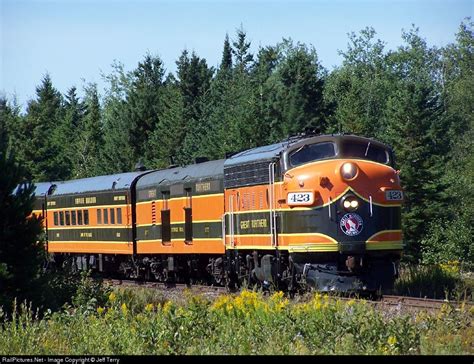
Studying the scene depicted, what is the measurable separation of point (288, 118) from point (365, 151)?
29.7m

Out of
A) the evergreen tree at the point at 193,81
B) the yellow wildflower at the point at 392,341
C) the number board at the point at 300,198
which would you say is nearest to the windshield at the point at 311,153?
the number board at the point at 300,198

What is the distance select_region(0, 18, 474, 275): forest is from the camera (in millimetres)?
41531

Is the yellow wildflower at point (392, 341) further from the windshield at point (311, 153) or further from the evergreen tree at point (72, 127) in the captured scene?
the evergreen tree at point (72, 127)

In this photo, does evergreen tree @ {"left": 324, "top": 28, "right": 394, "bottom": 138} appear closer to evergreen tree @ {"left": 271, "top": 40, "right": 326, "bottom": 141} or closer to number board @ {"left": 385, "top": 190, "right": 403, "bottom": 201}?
evergreen tree @ {"left": 271, "top": 40, "right": 326, "bottom": 141}

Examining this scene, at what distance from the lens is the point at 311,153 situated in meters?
20.6

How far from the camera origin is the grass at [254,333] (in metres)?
11.7

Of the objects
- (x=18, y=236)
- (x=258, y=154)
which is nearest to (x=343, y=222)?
(x=258, y=154)

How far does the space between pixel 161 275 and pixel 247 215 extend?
8604mm

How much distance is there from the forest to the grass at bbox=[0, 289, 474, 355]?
5.44 meters

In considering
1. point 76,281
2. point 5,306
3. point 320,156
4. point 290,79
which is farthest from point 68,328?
point 290,79

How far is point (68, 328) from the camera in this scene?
14062 millimetres

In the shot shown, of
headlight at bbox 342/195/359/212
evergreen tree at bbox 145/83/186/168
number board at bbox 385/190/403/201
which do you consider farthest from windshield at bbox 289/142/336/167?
evergreen tree at bbox 145/83/186/168

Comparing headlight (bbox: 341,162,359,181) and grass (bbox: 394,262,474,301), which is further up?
headlight (bbox: 341,162,359,181)

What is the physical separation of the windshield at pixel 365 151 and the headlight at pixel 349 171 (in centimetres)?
Answer: 56
